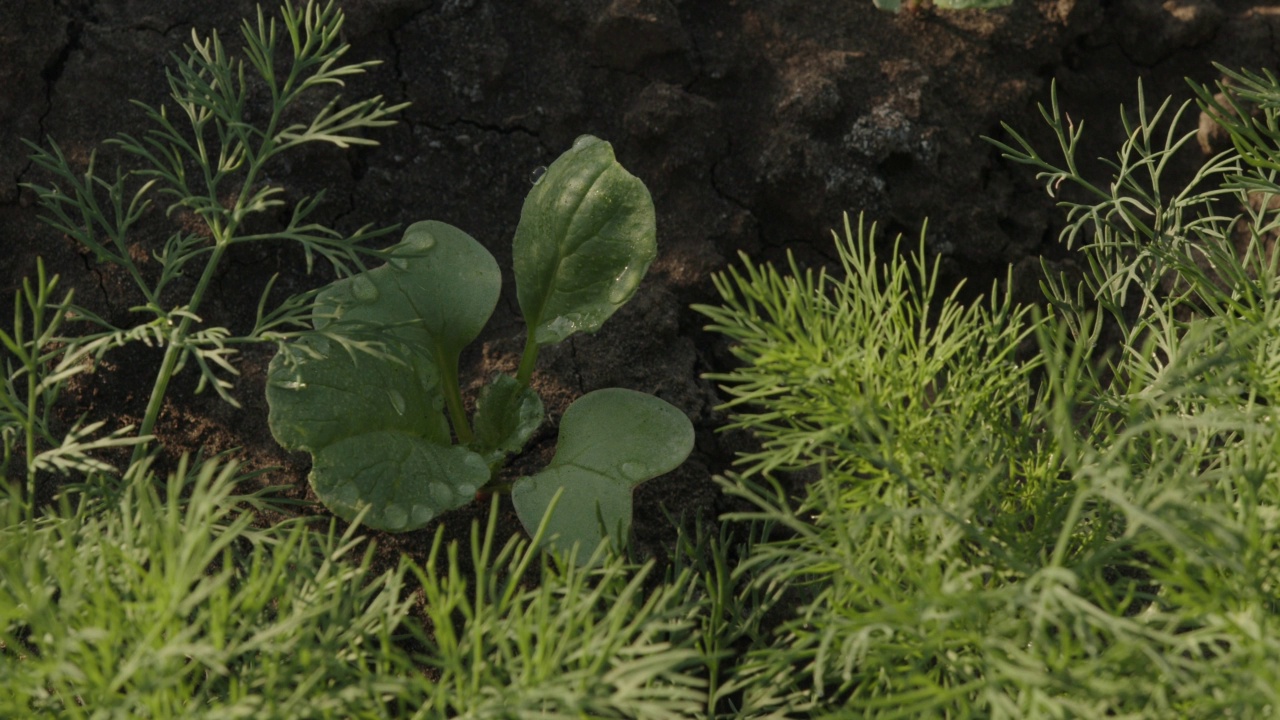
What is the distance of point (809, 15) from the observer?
1.92 m

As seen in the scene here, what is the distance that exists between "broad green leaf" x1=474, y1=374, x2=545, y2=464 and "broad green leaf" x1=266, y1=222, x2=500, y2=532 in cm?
5

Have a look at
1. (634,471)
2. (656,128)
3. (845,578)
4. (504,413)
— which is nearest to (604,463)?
(634,471)

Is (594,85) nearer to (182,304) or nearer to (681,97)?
(681,97)

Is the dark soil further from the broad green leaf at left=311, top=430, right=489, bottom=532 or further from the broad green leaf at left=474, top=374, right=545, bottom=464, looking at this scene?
the broad green leaf at left=311, top=430, right=489, bottom=532

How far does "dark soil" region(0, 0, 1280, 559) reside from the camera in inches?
64.9

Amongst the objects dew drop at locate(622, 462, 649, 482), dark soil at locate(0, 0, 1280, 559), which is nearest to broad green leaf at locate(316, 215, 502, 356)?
dark soil at locate(0, 0, 1280, 559)

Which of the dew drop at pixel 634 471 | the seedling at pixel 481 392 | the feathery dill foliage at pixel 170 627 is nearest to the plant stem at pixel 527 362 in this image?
the seedling at pixel 481 392

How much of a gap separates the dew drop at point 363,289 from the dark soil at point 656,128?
24cm

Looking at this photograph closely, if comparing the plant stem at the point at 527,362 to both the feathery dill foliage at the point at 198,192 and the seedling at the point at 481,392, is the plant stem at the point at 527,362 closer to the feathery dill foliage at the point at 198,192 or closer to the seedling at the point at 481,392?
the seedling at the point at 481,392

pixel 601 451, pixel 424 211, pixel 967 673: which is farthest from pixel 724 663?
pixel 424 211

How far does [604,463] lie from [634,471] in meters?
0.04

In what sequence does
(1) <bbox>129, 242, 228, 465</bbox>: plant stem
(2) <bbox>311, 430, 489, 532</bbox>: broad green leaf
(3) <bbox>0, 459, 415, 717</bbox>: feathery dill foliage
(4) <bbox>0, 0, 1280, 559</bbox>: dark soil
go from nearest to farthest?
(3) <bbox>0, 459, 415, 717</bbox>: feathery dill foliage < (1) <bbox>129, 242, 228, 465</bbox>: plant stem < (2) <bbox>311, 430, 489, 532</bbox>: broad green leaf < (4) <bbox>0, 0, 1280, 559</bbox>: dark soil

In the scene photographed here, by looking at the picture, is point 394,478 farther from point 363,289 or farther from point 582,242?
point 582,242

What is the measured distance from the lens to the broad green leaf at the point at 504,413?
59.7 inches
